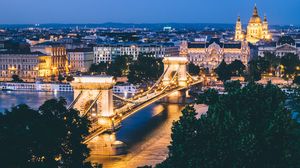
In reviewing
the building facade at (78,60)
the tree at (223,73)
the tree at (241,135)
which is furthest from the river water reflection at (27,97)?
the tree at (241,135)

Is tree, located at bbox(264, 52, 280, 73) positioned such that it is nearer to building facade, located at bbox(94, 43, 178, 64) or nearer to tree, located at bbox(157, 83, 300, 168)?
building facade, located at bbox(94, 43, 178, 64)

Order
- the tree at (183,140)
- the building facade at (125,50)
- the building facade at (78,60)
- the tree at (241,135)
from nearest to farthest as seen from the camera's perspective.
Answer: the tree at (241,135) → the tree at (183,140) → the building facade at (78,60) → the building facade at (125,50)

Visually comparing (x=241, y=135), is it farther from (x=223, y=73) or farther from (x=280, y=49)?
(x=280, y=49)

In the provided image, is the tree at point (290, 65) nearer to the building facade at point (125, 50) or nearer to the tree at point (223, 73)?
the tree at point (223, 73)

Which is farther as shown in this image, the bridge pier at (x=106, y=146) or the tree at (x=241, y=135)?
the bridge pier at (x=106, y=146)

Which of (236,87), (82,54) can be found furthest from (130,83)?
(236,87)

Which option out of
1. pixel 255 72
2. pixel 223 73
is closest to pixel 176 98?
pixel 223 73
